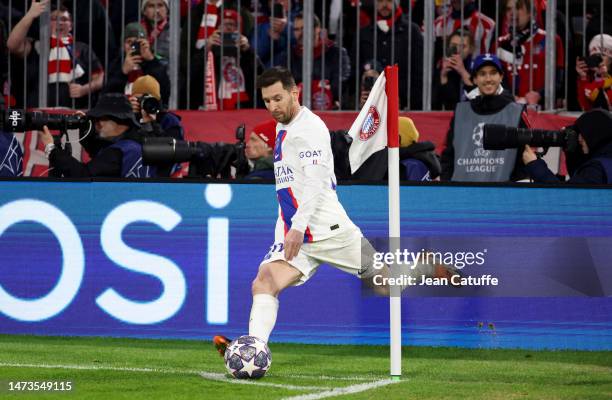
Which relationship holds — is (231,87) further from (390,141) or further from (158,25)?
(390,141)

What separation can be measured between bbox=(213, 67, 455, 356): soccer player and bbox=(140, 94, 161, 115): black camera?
3575 millimetres

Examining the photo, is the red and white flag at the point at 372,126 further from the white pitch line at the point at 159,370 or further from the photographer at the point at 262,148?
the photographer at the point at 262,148

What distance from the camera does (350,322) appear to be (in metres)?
10.7

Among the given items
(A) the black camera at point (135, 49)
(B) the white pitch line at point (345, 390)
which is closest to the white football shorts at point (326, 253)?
(B) the white pitch line at point (345, 390)

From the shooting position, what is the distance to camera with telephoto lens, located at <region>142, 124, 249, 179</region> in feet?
36.7

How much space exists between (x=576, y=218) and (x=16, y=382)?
441cm

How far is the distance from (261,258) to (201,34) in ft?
12.6

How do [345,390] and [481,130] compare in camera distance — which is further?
[481,130]

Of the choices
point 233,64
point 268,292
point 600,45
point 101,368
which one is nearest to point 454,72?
point 600,45

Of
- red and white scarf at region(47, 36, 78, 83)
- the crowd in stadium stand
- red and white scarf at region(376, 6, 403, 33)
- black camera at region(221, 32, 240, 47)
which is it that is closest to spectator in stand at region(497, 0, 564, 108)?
the crowd in stadium stand

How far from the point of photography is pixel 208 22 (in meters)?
14.0

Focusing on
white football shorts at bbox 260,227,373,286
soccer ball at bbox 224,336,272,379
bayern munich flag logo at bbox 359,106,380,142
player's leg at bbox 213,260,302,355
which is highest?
bayern munich flag logo at bbox 359,106,380,142

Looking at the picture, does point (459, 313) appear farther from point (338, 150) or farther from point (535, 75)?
point (535, 75)

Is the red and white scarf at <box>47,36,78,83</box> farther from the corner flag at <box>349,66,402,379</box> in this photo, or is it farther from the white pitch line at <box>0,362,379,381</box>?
the corner flag at <box>349,66,402,379</box>
